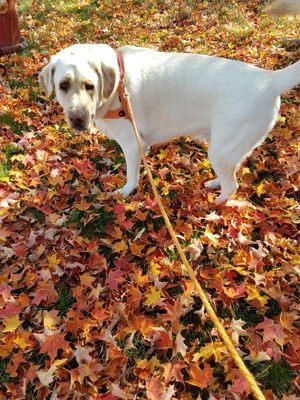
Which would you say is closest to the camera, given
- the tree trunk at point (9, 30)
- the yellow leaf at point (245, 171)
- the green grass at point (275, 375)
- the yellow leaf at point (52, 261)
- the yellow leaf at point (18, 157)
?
the green grass at point (275, 375)

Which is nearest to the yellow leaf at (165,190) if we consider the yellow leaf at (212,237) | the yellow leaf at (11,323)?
the yellow leaf at (212,237)

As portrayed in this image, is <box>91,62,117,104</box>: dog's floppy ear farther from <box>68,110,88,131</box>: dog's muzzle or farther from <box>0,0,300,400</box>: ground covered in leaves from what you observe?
<box>0,0,300,400</box>: ground covered in leaves

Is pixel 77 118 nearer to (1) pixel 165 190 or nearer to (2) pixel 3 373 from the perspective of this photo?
(1) pixel 165 190

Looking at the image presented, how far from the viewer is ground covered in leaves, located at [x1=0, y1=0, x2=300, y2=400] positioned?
8.43 ft

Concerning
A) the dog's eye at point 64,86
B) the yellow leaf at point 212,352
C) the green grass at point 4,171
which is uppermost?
the dog's eye at point 64,86

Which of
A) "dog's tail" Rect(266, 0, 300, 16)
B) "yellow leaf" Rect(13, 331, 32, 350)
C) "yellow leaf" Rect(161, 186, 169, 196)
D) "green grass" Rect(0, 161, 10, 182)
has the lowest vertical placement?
"yellow leaf" Rect(13, 331, 32, 350)

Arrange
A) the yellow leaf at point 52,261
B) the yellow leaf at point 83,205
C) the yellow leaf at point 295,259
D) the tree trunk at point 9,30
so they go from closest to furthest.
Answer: the yellow leaf at point 295,259
the yellow leaf at point 52,261
the yellow leaf at point 83,205
the tree trunk at point 9,30

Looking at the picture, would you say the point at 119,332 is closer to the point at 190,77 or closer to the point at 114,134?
the point at 114,134

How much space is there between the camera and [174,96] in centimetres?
334

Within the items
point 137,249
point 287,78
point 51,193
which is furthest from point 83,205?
point 287,78

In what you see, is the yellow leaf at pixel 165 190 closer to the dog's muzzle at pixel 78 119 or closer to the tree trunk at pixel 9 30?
the dog's muzzle at pixel 78 119

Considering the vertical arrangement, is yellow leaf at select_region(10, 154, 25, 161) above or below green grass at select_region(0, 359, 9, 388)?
above

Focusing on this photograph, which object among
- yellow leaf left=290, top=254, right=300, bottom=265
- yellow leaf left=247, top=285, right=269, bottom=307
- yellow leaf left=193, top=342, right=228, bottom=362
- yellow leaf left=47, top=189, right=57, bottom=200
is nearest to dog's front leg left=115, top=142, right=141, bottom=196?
yellow leaf left=47, top=189, right=57, bottom=200

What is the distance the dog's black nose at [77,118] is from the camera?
297 centimetres
